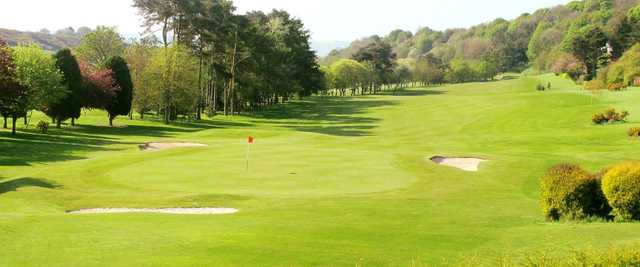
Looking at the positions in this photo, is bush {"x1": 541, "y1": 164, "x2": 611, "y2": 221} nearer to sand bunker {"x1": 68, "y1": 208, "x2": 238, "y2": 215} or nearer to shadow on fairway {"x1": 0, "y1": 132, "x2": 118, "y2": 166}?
sand bunker {"x1": 68, "y1": 208, "x2": 238, "y2": 215}

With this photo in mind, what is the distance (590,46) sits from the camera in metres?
139

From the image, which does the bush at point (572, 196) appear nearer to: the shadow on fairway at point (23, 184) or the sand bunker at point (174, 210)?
the sand bunker at point (174, 210)

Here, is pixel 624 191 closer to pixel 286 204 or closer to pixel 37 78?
pixel 286 204

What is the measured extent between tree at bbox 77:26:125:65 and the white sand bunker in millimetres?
73869

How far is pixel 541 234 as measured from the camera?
660 inches

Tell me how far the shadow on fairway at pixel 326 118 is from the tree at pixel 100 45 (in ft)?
85.6

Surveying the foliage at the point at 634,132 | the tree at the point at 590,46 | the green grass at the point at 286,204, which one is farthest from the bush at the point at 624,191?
the tree at the point at 590,46

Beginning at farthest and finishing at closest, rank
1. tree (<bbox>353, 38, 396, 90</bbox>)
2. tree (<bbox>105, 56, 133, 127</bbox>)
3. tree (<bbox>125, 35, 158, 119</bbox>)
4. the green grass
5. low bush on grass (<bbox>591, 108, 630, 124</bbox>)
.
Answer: tree (<bbox>353, 38, 396, 90</bbox>) → tree (<bbox>125, 35, 158, 119</bbox>) → tree (<bbox>105, 56, 133, 127</bbox>) → low bush on grass (<bbox>591, 108, 630, 124</bbox>) → the green grass

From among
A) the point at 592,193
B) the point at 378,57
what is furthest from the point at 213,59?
the point at 378,57

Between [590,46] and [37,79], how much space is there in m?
121

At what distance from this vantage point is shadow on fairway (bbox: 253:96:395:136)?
7606 cm

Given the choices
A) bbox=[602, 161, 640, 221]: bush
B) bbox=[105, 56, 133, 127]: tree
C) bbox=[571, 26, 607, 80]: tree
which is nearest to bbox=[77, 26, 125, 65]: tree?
bbox=[105, 56, 133, 127]: tree

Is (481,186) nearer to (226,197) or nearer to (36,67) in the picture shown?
(226,197)

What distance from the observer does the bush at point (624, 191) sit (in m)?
19.5
